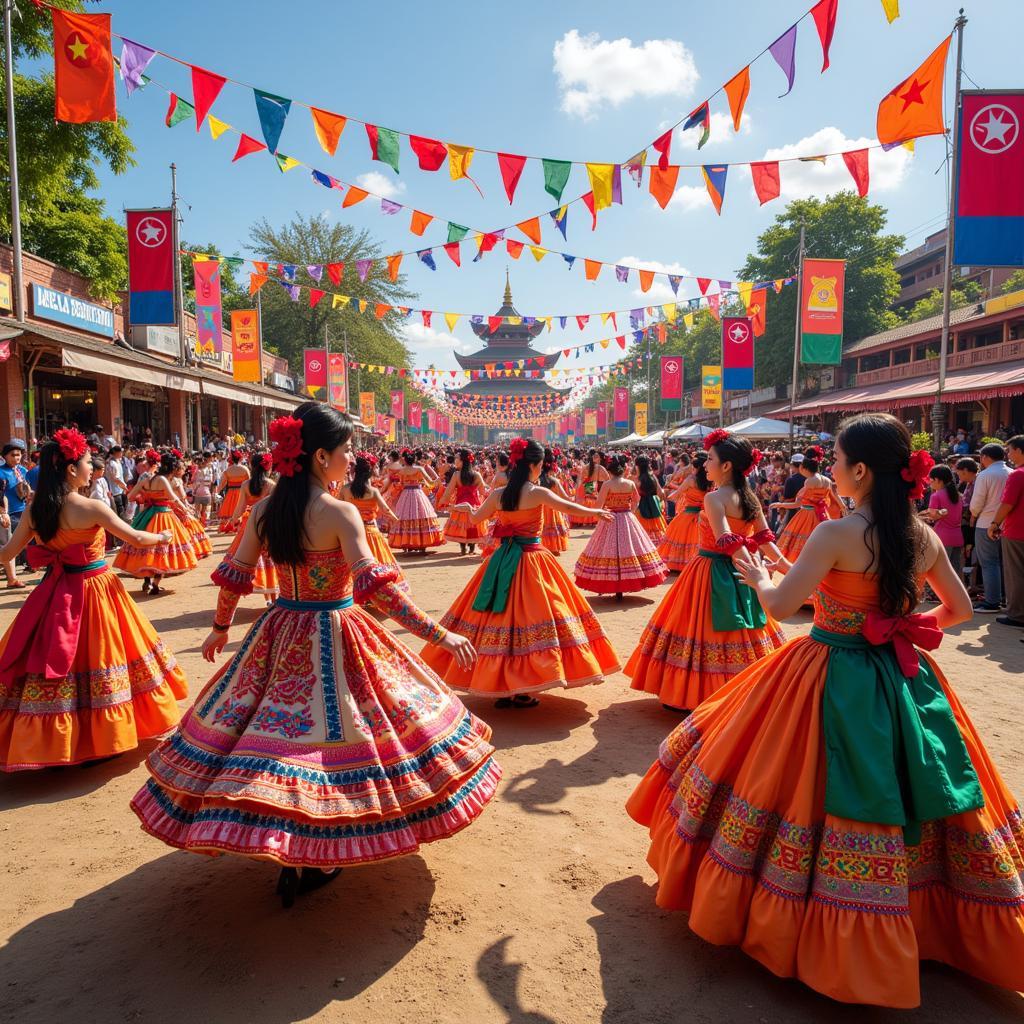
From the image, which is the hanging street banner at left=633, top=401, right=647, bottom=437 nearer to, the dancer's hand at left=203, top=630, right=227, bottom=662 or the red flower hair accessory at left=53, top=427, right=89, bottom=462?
the red flower hair accessory at left=53, top=427, right=89, bottom=462

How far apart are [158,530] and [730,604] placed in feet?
25.8

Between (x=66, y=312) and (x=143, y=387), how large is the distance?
4.26m

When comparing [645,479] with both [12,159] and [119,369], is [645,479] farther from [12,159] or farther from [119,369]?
[12,159]

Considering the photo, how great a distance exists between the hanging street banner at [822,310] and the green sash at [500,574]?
45.0ft

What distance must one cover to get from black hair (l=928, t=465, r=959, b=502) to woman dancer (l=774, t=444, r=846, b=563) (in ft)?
3.75

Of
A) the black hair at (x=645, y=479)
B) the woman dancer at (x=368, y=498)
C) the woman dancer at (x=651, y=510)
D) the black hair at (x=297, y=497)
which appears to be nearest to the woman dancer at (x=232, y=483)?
the woman dancer at (x=368, y=498)

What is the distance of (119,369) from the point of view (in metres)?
14.4

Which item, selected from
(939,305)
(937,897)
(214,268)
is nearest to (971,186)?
(937,897)

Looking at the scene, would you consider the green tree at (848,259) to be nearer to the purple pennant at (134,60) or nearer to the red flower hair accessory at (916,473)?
the purple pennant at (134,60)

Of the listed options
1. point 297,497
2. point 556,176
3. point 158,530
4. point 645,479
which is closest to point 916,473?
point 297,497

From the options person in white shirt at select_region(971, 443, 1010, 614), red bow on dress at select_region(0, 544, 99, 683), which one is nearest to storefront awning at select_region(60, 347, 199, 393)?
red bow on dress at select_region(0, 544, 99, 683)

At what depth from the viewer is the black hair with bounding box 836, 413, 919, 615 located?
251cm

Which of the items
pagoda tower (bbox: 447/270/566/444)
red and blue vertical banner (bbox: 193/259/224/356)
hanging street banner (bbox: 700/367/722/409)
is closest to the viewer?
red and blue vertical banner (bbox: 193/259/224/356)

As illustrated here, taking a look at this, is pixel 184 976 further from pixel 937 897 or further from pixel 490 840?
pixel 937 897
